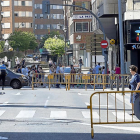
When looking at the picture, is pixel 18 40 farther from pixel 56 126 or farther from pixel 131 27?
pixel 56 126

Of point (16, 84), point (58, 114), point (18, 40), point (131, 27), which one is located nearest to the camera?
point (58, 114)

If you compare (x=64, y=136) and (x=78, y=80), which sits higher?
(x=78, y=80)

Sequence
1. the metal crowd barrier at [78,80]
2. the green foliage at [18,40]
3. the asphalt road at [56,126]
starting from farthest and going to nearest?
the green foliage at [18,40], the metal crowd barrier at [78,80], the asphalt road at [56,126]

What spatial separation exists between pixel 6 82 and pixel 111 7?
452 inches

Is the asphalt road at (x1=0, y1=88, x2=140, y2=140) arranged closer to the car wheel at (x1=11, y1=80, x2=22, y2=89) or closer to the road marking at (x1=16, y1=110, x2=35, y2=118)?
the road marking at (x1=16, y1=110, x2=35, y2=118)

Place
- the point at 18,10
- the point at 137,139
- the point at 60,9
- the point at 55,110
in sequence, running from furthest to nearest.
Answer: the point at 60,9
the point at 18,10
the point at 55,110
the point at 137,139

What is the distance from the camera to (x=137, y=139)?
36.5 ft

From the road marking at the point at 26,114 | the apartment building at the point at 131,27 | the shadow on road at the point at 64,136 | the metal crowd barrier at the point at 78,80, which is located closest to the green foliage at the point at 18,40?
the apartment building at the point at 131,27

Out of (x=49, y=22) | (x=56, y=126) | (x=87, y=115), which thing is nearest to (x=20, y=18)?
(x=49, y=22)

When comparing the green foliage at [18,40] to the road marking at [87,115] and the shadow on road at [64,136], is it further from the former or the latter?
the shadow on road at [64,136]

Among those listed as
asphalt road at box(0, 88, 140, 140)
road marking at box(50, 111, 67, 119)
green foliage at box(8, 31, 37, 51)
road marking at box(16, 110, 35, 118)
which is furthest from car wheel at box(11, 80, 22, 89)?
green foliage at box(8, 31, 37, 51)

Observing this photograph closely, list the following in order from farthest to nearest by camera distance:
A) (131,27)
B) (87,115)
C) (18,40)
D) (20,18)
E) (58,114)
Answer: (20,18)
(18,40)
(131,27)
(58,114)
(87,115)

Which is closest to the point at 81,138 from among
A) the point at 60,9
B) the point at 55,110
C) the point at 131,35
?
the point at 55,110

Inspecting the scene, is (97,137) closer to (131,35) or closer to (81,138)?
(81,138)
